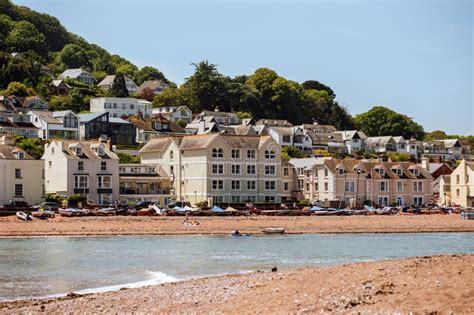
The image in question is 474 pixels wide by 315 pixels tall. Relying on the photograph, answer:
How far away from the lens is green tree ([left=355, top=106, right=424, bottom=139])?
159 metres

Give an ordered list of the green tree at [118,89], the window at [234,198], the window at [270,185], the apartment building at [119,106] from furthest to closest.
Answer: the green tree at [118,89]
the apartment building at [119,106]
the window at [270,185]
the window at [234,198]

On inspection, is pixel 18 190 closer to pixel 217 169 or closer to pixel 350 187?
pixel 217 169

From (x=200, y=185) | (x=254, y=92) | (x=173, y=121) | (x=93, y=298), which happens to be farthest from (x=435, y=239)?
(x=254, y=92)

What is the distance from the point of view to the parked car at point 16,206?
64.2 m

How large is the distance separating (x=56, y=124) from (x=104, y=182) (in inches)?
1046

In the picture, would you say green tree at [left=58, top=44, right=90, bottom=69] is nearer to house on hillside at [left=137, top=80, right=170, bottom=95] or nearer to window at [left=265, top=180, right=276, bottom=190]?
house on hillside at [left=137, top=80, right=170, bottom=95]

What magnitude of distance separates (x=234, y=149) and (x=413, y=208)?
59.7 ft

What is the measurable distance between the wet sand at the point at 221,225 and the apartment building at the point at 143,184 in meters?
12.6

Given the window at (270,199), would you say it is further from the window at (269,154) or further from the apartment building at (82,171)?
the apartment building at (82,171)

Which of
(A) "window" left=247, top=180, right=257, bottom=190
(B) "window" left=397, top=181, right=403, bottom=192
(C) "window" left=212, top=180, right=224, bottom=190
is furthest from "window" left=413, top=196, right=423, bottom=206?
(C) "window" left=212, top=180, right=224, bottom=190

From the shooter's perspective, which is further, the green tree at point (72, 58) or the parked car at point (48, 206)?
the green tree at point (72, 58)

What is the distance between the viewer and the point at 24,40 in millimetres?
176000

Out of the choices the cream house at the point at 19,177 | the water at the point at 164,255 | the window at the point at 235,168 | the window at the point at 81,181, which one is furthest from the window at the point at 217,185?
the water at the point at 164,255

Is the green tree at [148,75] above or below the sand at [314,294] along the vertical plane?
above
